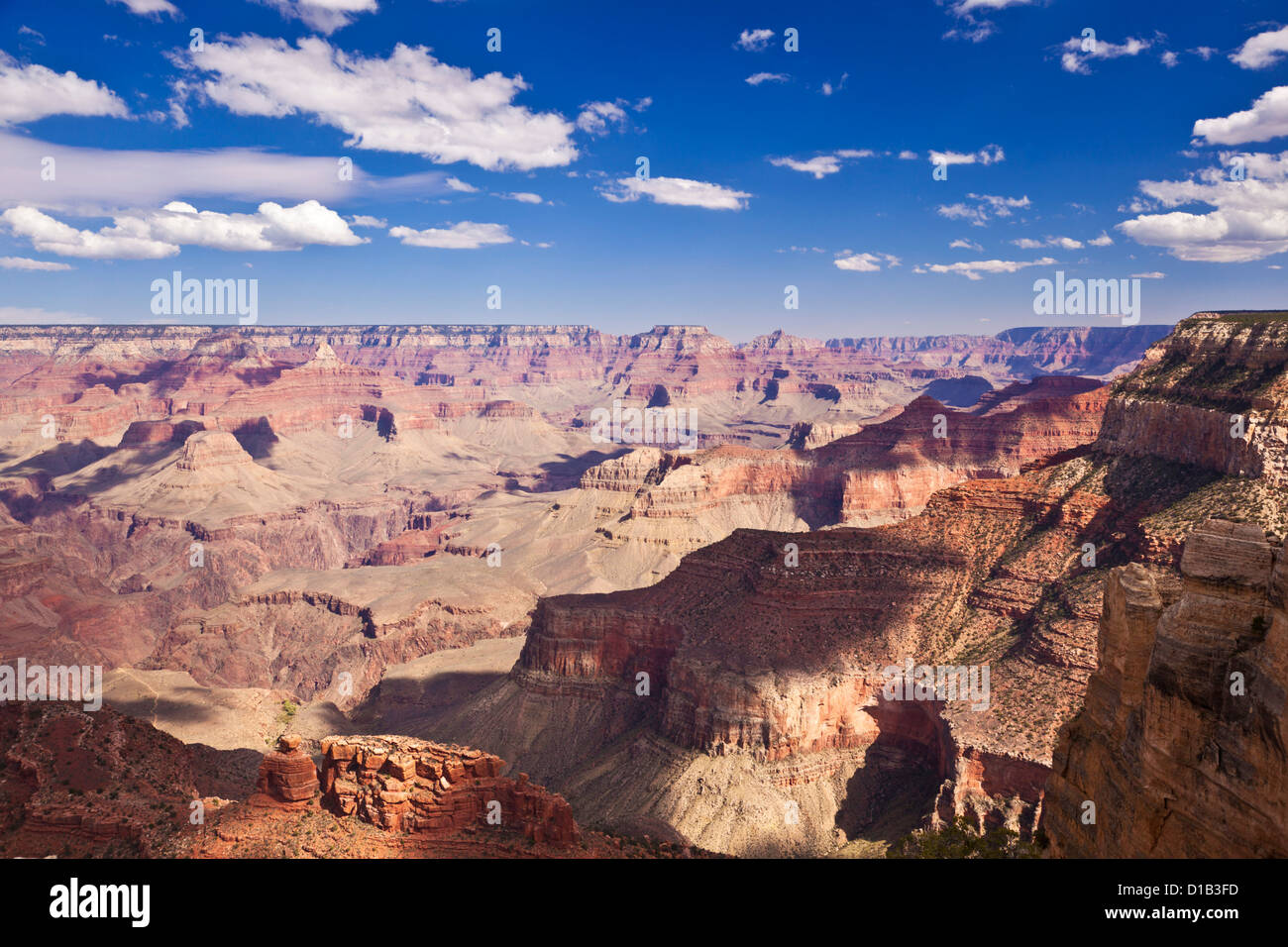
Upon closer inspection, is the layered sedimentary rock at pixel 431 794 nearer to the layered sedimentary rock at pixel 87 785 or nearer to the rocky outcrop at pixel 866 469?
the layered sedimentary rock at pixel 87 785

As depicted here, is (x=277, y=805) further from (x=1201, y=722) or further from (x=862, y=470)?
(x=862, y=470)

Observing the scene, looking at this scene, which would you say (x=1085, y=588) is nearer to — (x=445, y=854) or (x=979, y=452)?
(x=445, y=854)

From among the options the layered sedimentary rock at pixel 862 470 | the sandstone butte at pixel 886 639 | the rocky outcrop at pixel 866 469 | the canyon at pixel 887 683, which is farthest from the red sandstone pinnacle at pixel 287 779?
the rocky outcrop at pixel 866 469

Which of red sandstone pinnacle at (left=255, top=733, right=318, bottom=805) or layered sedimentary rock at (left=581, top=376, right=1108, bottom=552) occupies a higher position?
layered sedimentary rock at (left=581, top=376, right=1108, bottom=552)

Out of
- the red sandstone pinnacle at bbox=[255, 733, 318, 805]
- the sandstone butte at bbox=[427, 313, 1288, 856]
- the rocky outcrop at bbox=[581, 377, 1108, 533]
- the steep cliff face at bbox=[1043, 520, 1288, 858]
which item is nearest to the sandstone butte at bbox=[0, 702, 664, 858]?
the red sandstone pinnacle at bbox=[255, 733, 318, 805]

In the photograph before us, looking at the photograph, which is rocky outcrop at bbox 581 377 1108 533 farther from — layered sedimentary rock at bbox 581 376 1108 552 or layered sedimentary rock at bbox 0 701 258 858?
layered sedimentary rock at bbox 0 701 258 858
